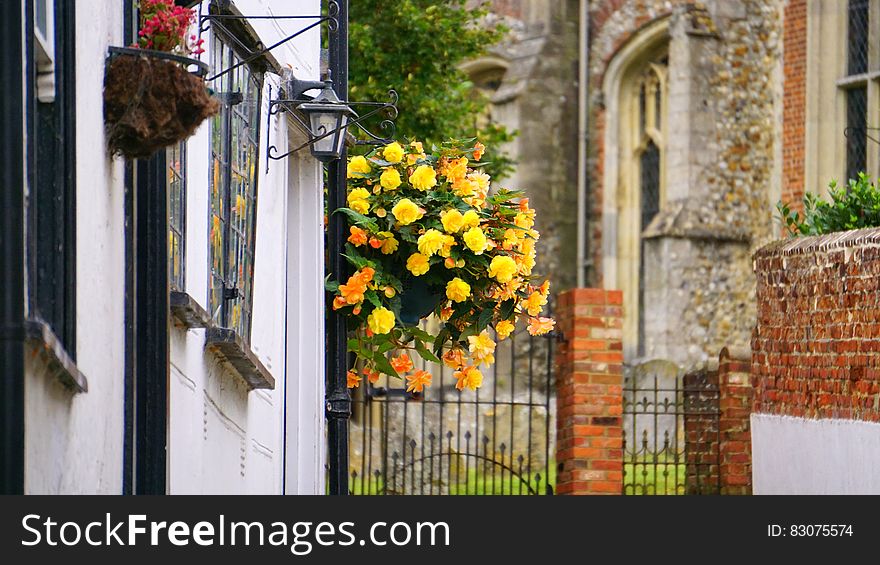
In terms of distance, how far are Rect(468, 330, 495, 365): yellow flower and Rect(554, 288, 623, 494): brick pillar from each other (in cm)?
505

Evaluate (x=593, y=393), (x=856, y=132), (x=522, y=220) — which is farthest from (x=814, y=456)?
(x=856, y=132)

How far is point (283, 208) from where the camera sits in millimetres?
9406

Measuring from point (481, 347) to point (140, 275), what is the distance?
343 centimetres

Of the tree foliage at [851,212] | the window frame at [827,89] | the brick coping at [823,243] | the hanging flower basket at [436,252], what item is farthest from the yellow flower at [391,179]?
the window frame at [827,89]

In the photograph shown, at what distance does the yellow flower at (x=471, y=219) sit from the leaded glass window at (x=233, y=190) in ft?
3.59

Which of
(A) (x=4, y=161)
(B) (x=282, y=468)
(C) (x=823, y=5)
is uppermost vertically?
(C) (x=823, y=5)

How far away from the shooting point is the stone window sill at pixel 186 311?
6.70 meters

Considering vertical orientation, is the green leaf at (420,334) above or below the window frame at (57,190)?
below

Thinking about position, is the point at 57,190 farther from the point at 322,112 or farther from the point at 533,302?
the point at 533,302

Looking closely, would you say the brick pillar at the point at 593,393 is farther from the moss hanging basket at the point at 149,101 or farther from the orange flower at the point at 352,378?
the moss hanging basket at the point at 149,101

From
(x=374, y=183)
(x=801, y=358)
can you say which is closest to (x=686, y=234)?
(x=801, y=358)

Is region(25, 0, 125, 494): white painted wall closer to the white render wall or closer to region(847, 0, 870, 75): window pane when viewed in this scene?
the white render wall
